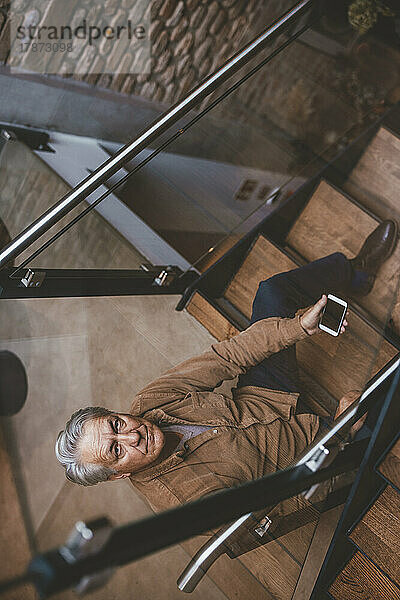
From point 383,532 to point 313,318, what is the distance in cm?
72

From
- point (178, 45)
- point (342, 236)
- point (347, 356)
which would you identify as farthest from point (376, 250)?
point (178, 45)

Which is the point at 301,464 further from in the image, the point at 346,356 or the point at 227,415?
the point at 346,356

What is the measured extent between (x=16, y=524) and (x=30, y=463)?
19 cm

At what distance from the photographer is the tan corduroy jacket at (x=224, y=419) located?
4.24 feet

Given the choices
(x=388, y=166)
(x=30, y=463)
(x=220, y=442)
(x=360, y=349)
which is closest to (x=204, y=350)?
(x=220, y=442)

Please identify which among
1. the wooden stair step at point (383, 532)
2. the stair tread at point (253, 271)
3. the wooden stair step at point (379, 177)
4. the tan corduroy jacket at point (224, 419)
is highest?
the wooden stair step at point (379, 177)

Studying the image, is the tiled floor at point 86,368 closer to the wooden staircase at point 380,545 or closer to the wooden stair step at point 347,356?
the wooden stair step at point 347,356

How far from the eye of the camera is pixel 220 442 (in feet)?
4.61

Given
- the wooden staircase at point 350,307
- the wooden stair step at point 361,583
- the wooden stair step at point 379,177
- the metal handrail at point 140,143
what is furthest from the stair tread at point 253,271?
the wooden stair step at point 361,583

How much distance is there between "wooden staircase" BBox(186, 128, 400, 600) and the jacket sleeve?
48 millimetres

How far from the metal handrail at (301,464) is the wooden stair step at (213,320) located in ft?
1.41

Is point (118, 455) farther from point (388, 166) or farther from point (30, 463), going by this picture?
point (388, 166)

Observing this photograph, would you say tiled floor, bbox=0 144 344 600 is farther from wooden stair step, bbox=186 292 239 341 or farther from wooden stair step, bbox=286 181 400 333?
wooden stair step, bbox=286 181 400 333

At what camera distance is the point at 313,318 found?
171 cm
